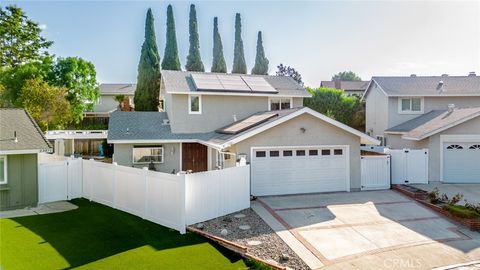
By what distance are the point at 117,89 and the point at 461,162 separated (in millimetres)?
44774

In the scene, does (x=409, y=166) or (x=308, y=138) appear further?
(x=409, y=166)

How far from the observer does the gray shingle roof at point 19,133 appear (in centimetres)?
1348

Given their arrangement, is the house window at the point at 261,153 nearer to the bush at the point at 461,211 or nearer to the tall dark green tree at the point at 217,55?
the bush at the point at 461,211

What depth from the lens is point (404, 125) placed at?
24.5 m

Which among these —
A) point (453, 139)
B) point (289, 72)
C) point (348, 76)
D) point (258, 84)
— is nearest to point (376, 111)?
point (453, 139)

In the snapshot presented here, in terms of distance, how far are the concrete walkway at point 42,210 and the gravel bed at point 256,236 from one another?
6.07 metres

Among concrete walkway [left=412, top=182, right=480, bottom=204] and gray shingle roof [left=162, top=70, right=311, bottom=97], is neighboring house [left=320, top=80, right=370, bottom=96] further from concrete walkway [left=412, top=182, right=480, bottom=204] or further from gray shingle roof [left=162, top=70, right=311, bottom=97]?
concrete walkway [left=412, top=182, right=480, bottom=204]

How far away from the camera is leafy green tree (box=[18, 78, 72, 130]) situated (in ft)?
99.9

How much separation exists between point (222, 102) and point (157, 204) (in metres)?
11.5

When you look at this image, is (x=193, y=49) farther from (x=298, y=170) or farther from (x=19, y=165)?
(x=19, y=165)

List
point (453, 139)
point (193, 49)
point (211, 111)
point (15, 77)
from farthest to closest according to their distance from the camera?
point (193, 49), point (15, 77), point (211, 111), point (453, 139)

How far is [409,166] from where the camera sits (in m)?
18.0

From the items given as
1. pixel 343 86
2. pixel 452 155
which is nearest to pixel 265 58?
pixel 343 86

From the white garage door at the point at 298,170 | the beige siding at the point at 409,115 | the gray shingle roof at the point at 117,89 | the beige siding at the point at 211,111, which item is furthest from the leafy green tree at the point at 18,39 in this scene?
the beige siding at the point at 409,115
